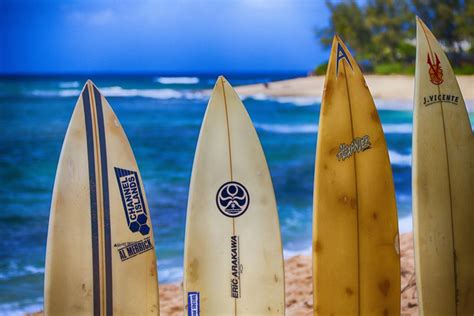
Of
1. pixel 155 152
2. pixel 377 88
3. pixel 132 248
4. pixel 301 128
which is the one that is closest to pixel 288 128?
pixel 301 128

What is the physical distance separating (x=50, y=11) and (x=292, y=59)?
128 centimetres

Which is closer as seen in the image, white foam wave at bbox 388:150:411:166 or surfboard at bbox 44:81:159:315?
surfboard at bbox 44:81:159:315

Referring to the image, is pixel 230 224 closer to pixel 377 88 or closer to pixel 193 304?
pixel 193 304

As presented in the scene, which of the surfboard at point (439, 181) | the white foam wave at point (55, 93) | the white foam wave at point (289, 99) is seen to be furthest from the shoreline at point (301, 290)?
the white foam wave at point (55, 93)

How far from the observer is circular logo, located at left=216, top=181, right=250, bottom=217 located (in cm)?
216

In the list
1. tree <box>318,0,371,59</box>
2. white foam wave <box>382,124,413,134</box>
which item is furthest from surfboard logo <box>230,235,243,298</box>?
white foam wave <box>382,124,413,134</box>

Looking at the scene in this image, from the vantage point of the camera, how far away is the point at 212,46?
3.12 m

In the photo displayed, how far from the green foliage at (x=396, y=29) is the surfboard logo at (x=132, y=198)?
1498mm

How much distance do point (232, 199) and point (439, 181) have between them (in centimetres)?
78

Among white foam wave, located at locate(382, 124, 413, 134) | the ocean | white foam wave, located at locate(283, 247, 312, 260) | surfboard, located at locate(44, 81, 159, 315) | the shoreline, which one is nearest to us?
surfboard, located at locate(44, 81, 159, 315)

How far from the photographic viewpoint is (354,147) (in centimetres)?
218

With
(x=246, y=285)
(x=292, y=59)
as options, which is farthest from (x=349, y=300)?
(x=292, y=59)

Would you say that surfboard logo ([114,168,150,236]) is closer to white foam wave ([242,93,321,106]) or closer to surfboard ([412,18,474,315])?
surfboard ([412,18,474,315])

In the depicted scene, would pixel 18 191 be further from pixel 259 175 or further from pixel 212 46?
pixel 259 175
